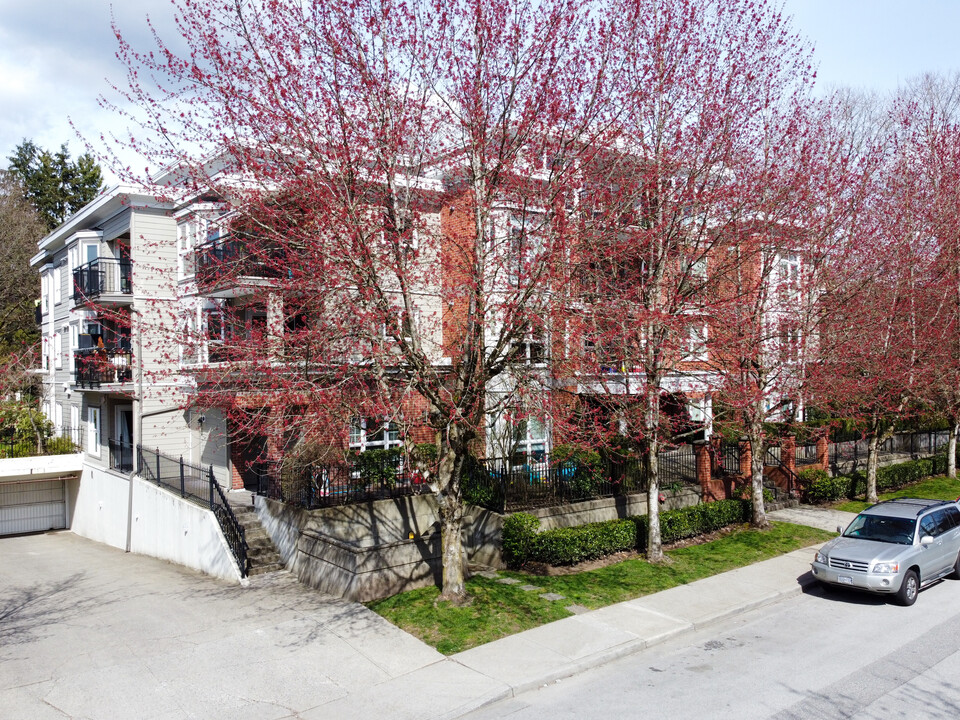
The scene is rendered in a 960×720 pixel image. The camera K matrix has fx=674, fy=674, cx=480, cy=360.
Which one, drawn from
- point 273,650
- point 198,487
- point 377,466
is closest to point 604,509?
point 377,466

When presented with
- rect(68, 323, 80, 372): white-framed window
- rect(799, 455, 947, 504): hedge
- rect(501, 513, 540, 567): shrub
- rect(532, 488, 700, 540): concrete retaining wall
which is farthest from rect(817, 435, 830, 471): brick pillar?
rect(68, 323, 80, 372): white-framed window

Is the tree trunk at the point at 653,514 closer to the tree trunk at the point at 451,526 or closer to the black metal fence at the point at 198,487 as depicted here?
the tree trunk at the point at 451,526

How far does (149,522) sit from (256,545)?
18.4ft

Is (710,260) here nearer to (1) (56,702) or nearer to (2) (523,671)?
(2) (523,671)

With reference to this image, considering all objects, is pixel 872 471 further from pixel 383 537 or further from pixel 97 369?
pixel 97 369

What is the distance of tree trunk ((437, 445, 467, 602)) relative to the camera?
11711 mm

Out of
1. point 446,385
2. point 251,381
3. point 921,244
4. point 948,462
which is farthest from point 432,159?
point 948,462

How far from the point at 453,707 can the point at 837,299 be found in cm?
1566

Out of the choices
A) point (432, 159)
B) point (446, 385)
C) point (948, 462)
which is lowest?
point (948, 462)

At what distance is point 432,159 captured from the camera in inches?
475

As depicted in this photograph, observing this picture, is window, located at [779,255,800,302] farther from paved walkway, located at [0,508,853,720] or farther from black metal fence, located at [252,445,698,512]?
paved walkway, located at [0,508,853,720]

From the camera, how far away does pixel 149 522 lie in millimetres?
18906

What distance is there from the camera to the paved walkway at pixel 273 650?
337 inches

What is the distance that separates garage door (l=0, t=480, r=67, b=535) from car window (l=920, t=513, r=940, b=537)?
27.8 metres
